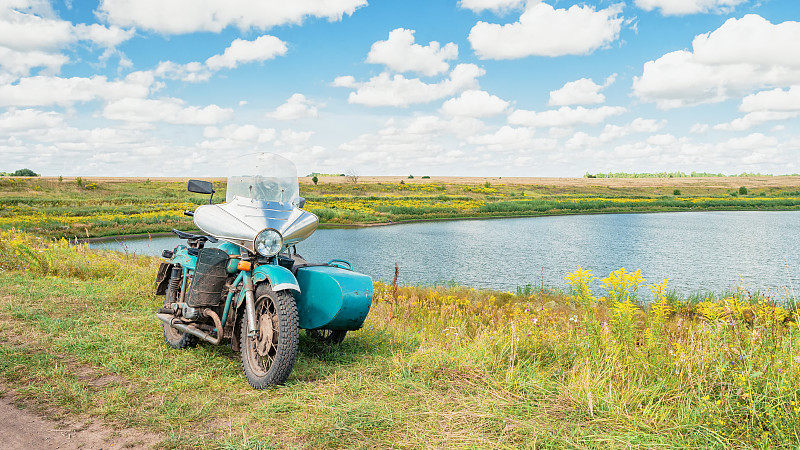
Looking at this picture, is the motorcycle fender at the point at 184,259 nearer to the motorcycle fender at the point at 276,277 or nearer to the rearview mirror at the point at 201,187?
the rearview mirror at the point at 201,187

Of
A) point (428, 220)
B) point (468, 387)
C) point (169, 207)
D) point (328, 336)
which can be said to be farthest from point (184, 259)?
point (169, 207)

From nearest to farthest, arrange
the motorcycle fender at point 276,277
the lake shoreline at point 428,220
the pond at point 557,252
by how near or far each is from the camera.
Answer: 1. the motorcycle fender at point 276,277
2. the pond at point 557,252
3. the lake shoreline at point 428,220

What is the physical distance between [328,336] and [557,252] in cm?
2157

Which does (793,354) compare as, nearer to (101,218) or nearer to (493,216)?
(101,218)

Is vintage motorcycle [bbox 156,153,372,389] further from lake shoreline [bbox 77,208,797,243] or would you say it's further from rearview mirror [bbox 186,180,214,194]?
lake shoreline [bbox 77,208,797,243]

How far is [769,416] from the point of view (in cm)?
301

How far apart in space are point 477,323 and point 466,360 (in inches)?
164

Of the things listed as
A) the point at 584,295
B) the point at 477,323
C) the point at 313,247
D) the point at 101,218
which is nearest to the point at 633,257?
the point at 313,247

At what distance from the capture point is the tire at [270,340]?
413 centimetres

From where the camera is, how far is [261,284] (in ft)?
15.1

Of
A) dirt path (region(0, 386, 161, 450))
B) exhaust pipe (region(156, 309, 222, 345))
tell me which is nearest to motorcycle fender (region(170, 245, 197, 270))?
exhaust pipe (region(156, 309, 222, 345))

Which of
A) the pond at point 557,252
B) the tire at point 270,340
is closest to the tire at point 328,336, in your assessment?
the tire at point 270,340

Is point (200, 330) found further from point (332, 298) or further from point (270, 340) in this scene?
point (332, 298)

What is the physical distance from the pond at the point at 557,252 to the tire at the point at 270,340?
912 cm
